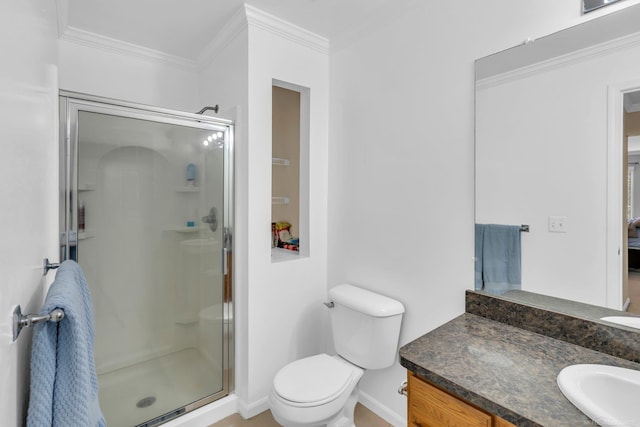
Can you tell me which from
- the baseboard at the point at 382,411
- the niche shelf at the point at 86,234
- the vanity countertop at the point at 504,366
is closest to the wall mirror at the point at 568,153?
the vanity countertop at the point at 504,366

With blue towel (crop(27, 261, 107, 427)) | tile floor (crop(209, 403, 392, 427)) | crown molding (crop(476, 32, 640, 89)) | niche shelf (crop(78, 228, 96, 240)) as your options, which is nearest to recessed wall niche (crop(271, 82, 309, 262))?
tile floor (crop(209, 403, 392, 427))

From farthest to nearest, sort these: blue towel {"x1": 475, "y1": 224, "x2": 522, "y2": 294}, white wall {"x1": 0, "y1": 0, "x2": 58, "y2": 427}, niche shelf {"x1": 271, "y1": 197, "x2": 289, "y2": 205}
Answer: niche shelf {"x1": 271, "y1": 197, "x2": 289, "y2": 205} → blue towel {"x1": 475, "y1": 224, "x2": 522, "y2": 294} → white wall {"x1": 0, "y1": 0, "x2": 58, "y2": 427}

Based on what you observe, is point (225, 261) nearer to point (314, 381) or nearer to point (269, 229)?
point (269, 229)

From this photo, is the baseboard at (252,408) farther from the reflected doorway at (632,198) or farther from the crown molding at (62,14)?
the crown molding at (62,14)

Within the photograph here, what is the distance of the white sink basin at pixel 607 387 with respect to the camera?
83cm

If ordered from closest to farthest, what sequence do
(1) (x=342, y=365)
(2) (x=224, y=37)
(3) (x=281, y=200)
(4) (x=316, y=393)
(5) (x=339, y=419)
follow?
(4) (x=316, y=393), (5) (x=339, y=419), (1) (x=342, y=365), (2) (x=224, y=37), (3) (x=281, y=200)

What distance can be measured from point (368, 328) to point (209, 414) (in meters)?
1.11

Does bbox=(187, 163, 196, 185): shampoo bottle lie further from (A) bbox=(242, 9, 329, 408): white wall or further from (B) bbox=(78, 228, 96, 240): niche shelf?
(B) bbox=(78, 228, 96, 240): niche shelf

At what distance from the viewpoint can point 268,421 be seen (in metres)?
1.88

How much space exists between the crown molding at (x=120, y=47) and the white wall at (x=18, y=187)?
4.97 ft

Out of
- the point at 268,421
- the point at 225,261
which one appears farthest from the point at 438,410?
the point at 225,261

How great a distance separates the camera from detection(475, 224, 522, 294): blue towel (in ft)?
4.30

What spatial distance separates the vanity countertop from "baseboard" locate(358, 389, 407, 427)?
0.85 meters

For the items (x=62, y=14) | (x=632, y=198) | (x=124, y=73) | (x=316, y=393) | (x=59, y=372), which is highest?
(x=62, y=14)
